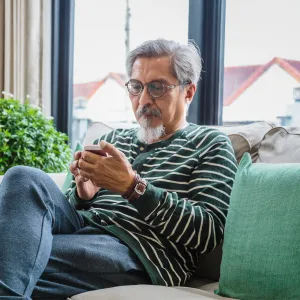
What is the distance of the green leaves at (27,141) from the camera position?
9.50 ft

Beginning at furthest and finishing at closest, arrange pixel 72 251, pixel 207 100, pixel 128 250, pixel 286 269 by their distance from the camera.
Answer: pixel 207 100 → pixel 128 250 → pixel 72 251 → pixel 286 269

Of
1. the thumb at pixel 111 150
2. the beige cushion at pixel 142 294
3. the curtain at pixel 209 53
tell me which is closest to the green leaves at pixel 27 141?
the curtain at pixel 209 53

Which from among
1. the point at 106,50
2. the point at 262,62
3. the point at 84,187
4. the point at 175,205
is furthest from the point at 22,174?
the point at 106,50

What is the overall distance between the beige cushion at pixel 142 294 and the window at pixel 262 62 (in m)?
1.17

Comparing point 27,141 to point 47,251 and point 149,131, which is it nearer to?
point 149,131

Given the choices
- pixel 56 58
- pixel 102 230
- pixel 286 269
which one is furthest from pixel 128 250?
pixel 56 58

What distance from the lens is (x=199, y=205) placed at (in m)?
1.69

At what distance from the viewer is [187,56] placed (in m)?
1.95

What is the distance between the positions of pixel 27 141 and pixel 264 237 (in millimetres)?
1743

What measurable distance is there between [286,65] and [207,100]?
455mm

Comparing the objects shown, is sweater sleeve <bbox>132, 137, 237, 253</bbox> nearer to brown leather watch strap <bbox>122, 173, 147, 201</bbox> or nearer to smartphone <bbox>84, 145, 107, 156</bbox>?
brown leather watch strap <bbox>122, 173, 147, 201</bbox>

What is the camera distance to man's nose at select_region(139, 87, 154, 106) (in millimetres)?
1910

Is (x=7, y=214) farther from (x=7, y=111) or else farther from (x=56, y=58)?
(x=56, y=58)

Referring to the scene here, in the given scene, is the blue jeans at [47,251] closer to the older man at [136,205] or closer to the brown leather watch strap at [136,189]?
the older man at [136,205]
